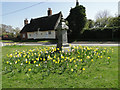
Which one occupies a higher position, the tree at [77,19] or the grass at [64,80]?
the tree at [77,19]

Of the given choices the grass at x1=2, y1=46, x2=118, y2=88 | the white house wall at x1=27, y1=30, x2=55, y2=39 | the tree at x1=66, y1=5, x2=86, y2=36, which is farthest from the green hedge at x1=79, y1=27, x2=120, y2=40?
the grass at x1=2, y1=46, x2=118, y2=88

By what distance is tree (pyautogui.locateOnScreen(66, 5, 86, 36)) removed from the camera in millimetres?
24453

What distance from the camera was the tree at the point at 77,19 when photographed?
2445 cm

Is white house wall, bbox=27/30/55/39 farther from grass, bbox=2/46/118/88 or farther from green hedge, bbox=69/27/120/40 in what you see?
grass, bbox=2/46/118/88

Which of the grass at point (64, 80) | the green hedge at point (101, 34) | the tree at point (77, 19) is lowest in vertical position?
the grass at point (64, 80)

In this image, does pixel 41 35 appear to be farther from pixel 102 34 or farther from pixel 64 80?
pixel 64 80

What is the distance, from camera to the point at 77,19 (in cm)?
2480

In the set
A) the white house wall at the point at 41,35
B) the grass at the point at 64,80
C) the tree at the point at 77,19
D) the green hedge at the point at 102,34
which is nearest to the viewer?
the grass at the point at 64,80

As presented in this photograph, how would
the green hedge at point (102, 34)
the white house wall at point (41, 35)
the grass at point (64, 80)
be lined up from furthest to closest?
the white house wall at point (41, 35), the green hedge at point (102, 34), the grass at point (64, 80)

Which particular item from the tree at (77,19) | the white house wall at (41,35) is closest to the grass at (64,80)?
the tree at (77,19)

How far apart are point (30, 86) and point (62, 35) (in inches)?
184

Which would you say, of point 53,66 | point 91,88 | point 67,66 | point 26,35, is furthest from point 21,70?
point 26,35

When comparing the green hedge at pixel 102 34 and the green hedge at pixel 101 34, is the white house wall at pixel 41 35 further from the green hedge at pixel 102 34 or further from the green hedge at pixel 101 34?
the green hedge at pixel 102 34

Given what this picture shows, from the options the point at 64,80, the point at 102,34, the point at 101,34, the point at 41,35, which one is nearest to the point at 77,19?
the point at 101,34
